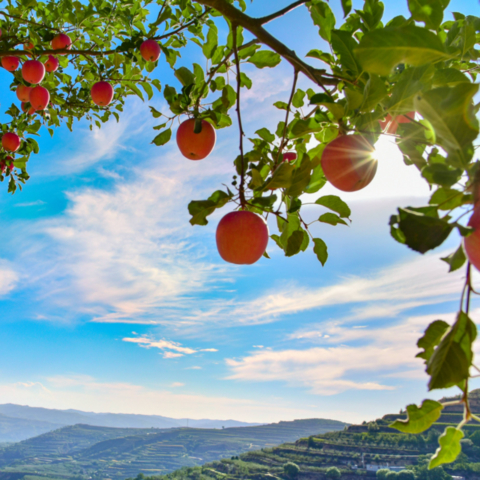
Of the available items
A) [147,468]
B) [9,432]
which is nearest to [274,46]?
[147,468]

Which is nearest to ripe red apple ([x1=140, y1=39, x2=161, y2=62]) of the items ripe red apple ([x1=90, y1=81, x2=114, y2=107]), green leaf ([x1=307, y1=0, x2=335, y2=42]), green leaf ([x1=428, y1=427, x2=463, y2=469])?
ripe red apple ([x1=90, y1=81, x2=114, y2=107])

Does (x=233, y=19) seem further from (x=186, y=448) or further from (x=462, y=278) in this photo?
(x=186, y=448)

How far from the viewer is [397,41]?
0.83m

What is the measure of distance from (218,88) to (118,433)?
17277cm

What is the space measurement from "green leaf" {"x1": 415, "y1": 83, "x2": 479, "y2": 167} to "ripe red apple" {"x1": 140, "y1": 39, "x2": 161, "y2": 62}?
3064 mm

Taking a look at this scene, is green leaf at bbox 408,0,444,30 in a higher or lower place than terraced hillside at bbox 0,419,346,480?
higher

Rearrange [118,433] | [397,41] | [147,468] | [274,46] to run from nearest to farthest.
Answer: [397,41] → [274,46] → [147,468] → [118,433]

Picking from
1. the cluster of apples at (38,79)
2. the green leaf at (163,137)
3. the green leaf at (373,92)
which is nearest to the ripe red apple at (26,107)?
the cluster of apples at (38,79)

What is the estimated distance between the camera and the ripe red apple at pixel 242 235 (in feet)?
5.55

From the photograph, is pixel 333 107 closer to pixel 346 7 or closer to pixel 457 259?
pixel 457 259

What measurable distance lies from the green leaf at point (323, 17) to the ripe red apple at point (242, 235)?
1.03 metres

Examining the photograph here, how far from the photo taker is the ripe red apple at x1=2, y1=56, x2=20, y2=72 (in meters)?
4.15

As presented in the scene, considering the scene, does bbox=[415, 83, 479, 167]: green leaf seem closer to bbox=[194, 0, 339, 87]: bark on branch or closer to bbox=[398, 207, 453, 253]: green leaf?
bbox=[398, 207, 453, 253]: green leaf

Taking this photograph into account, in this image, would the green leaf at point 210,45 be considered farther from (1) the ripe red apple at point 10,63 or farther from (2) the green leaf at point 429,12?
(1) the ripe red apple at point 10,63
